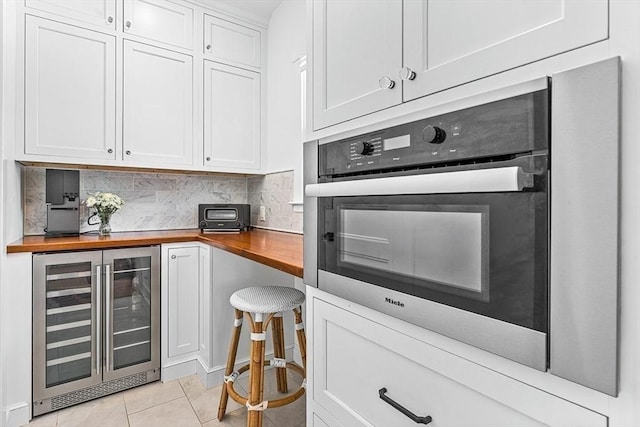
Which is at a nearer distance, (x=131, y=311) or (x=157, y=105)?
(x=131, y=311)

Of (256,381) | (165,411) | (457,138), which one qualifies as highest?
(457,138)

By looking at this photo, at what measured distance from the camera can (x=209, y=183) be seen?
3.07 meters

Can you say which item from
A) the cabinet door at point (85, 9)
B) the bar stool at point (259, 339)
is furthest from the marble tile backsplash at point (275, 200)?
the cabinet door at point (85, 9)

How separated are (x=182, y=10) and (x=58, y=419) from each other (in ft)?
8.82

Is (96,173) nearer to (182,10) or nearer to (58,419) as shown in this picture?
(182,10)

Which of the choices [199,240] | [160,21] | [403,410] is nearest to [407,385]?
[403,410]

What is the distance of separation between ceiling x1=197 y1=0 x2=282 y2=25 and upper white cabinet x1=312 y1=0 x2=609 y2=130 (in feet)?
6.06

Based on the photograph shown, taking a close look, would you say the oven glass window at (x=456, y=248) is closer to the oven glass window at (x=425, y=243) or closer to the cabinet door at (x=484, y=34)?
the oven glass window at (x=425, y=243)

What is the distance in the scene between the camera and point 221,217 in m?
2.79

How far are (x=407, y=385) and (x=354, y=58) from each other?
866 mm

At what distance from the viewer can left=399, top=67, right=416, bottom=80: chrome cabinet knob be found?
2.67 ft

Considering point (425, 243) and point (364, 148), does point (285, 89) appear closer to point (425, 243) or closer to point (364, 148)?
point (364, 148)

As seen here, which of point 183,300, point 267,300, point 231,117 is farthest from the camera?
point 231,117

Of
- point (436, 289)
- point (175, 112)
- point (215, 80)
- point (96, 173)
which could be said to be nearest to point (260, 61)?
point (215, 80)
